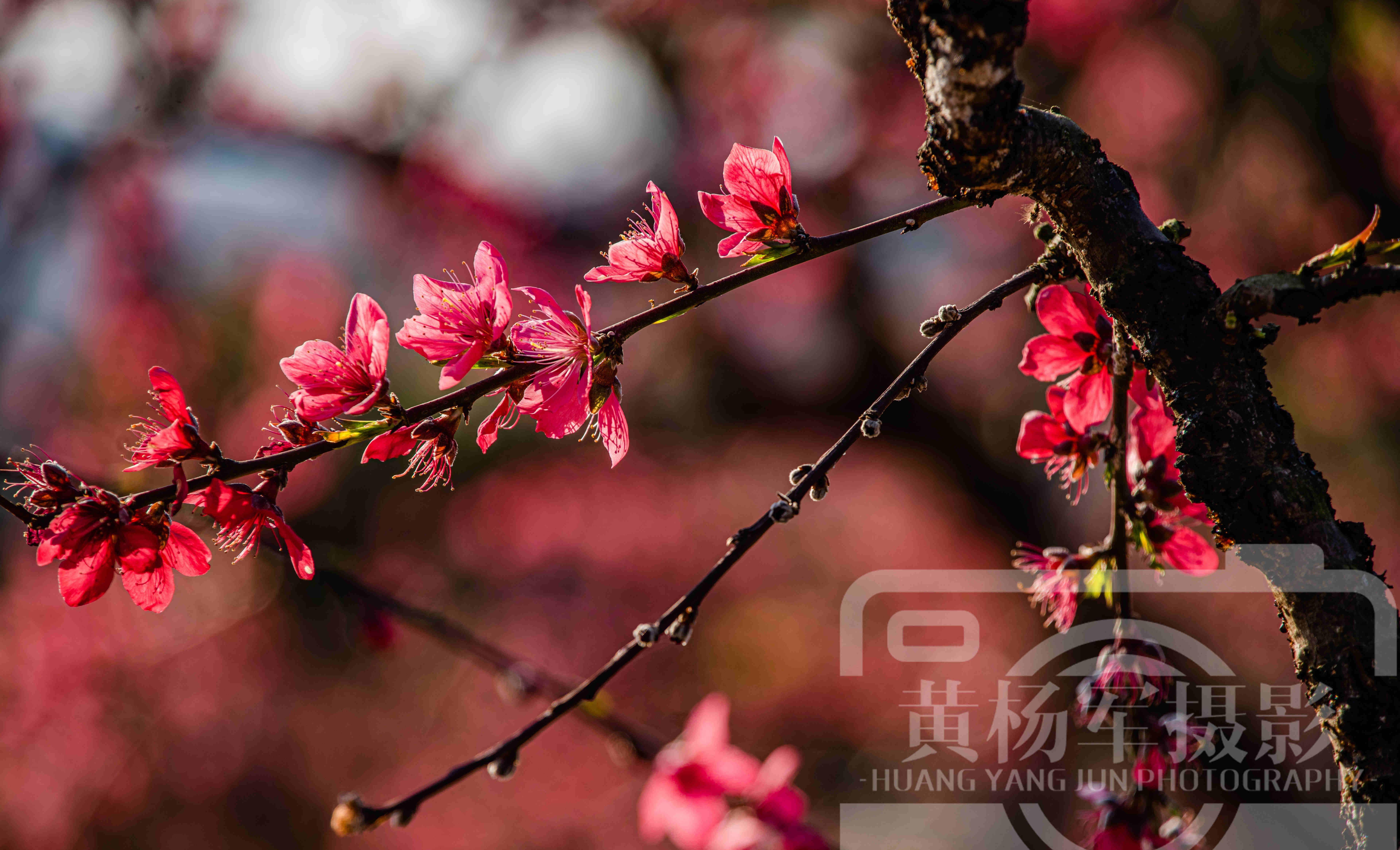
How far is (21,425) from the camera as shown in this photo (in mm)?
4148

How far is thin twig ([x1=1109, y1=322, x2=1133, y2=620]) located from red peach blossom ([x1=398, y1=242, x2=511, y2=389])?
57cm

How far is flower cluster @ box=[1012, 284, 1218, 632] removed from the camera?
0.73 metres

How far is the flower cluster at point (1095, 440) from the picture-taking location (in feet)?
2.38

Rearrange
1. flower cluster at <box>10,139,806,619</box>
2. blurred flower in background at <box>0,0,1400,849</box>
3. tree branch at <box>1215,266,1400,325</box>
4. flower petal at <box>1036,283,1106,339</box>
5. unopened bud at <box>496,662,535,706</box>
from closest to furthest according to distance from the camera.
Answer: tree branch at <box>1215,266,1400,325</box>, flower cluster at <box>10,139,806,619</box>, flower petal at <box>1036,283,1106,339</box>, unopened bud at <box>496,662,535,706</box>, blurred flower in background at <box>0,0,1400,849</box>

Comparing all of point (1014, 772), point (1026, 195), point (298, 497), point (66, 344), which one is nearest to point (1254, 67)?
point (1014, 772)

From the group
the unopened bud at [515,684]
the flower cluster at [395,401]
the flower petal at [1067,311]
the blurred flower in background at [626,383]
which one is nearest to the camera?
the flower cluster at [395,401]

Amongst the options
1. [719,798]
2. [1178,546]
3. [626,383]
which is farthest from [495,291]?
[626,383]

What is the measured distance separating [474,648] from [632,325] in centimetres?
49

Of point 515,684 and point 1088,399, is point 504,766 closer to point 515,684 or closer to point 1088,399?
point 515,684

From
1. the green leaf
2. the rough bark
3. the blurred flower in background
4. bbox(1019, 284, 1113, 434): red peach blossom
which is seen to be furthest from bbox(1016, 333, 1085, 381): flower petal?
the blurred flower in background

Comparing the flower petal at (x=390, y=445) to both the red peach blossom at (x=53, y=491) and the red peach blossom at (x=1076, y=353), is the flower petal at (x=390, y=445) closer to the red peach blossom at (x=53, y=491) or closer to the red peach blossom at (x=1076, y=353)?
the red peach blossom at (x=53, y=491)

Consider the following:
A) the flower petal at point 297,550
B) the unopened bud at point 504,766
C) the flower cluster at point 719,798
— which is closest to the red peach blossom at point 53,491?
the flower petal at point 297,550

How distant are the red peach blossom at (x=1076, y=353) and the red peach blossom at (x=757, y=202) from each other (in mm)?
268

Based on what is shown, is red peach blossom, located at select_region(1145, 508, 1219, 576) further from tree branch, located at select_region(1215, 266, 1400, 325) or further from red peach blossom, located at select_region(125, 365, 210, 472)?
red peach blossom, located at select_region(125, 365, 210, 472)
